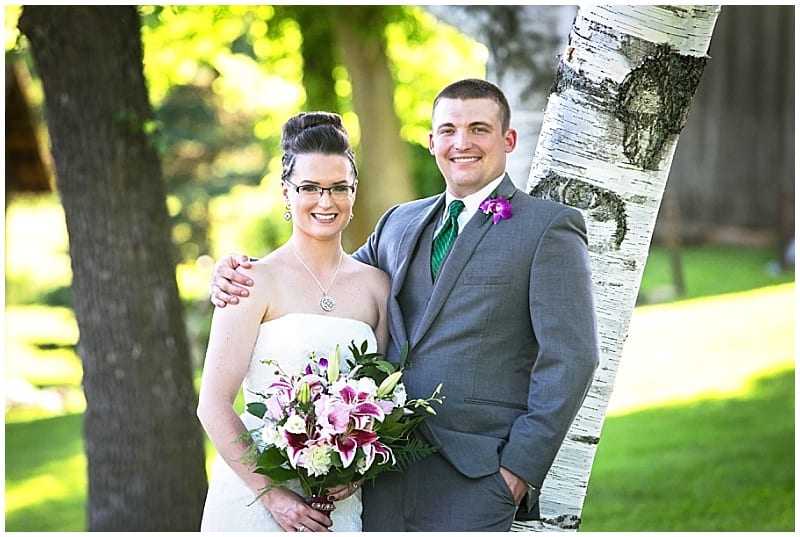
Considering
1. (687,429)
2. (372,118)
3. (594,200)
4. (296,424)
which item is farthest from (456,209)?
(372,118)

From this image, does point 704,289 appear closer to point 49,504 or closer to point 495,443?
point 49,504

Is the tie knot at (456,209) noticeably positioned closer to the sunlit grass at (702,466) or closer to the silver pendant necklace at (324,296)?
the silver pendant necklace at (324,296)

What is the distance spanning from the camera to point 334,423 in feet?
9.30

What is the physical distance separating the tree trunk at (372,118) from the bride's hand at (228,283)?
24.2 feet

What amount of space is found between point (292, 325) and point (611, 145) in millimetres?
1121

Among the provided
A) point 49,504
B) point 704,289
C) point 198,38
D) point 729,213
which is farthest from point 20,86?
point 729,213

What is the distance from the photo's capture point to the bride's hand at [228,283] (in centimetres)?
309

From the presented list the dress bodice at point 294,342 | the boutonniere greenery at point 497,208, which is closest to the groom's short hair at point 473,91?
the boutonniere greenery at point 497,208

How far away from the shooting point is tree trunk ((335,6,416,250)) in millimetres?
10336

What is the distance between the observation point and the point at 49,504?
8.53m

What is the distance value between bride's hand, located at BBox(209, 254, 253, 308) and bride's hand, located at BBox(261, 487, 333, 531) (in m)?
0.57

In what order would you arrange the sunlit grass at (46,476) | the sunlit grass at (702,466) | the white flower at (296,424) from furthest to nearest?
the sunlit grass at (46,476)
the sunlit grass at (702,466)
the white flower at (296,424)

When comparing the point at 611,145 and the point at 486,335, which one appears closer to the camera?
the point at 486,335

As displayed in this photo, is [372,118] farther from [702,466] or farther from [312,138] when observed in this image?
[312,138]
